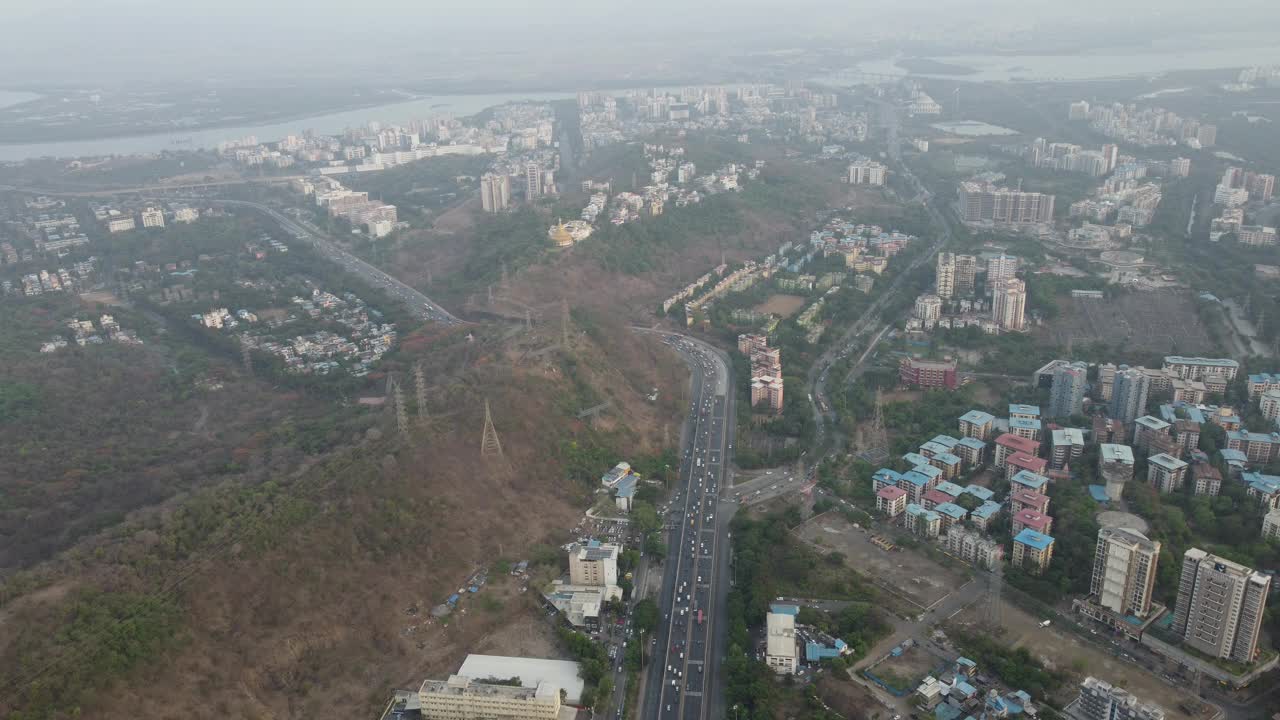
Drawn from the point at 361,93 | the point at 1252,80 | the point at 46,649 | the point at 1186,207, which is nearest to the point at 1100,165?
the point at 1186,207

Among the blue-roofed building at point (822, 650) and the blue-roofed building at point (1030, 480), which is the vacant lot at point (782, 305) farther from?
the blue-roofed building at point (822, 650)

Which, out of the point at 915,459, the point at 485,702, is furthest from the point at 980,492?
the point at 485,702

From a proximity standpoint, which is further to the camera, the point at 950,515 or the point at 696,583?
the point at 950,515

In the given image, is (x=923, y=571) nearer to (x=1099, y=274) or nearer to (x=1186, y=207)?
(x=1099, y=274)

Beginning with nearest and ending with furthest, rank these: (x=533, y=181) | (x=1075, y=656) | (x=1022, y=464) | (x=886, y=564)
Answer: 1. (x=1075, y=656)
2. (x=886, y=564)
3. (x=1022, y=464)
4. (x=533, y=181)

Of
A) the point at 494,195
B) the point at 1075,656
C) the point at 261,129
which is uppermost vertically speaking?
the point at 261,129

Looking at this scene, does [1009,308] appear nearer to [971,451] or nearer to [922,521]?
[971,451]
